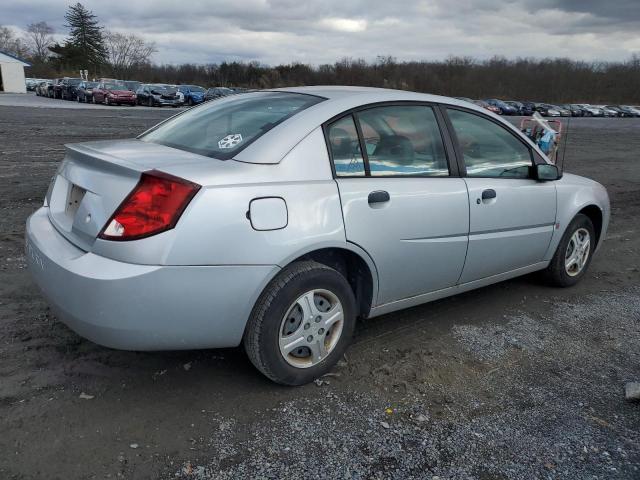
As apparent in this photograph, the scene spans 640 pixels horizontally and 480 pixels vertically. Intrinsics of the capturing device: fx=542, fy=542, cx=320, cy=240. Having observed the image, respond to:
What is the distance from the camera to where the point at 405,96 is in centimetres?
361

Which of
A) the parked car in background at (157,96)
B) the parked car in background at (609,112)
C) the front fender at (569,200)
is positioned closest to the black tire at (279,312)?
the front fender at (569,200)

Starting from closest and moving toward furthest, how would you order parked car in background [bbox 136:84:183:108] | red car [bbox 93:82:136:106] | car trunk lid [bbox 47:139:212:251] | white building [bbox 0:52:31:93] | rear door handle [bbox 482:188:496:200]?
car trunk lid [bbox 47:139:212:251], rear door handle [bbox 482:188:496:200], red car [bbox 93:82:136:106], parked car in background [bbox 136:84:183:108], white building [bbox 0:52:31:93]

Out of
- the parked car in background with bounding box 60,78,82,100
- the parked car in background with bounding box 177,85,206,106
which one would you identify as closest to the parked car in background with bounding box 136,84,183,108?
the parked car in background with bounding box 177,85,206,106

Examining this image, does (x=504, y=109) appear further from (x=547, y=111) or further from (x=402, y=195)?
(x=402, y=195)

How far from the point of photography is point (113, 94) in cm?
3725

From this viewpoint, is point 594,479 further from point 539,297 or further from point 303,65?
point 303,65

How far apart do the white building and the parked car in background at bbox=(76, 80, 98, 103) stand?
2185cm

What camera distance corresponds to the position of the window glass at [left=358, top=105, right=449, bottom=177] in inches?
130

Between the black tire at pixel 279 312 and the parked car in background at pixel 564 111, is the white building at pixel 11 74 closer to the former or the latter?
the parked car in background at pixel 564 111

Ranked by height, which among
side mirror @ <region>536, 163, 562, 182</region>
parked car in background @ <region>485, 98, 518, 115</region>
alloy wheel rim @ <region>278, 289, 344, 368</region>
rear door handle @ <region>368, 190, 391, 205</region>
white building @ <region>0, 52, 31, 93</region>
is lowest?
alloy wheel rim @ <region>278, 289, 344, 368</region>

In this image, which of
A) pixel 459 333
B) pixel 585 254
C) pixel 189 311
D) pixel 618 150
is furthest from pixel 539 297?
pixel 618 150

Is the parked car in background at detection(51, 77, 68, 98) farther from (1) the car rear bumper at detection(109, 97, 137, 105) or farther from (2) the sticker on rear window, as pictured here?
(2) the sticker on rear window

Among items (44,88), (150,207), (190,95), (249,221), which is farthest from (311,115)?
(44,88)

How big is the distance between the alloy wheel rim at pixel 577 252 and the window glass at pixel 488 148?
99 cm
